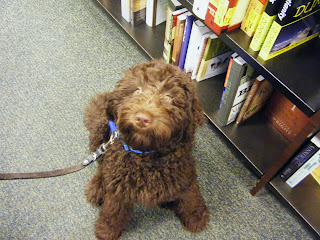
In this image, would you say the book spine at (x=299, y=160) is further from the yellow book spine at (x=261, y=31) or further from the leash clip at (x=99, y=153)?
the leash clip at (x=99, y=153)

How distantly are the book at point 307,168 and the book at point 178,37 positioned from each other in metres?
0.75

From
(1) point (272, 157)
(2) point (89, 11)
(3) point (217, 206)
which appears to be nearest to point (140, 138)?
(3) point (217, 206)

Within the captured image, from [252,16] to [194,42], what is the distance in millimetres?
386

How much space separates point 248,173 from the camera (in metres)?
1.44

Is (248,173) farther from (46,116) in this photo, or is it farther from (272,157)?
(46,116)

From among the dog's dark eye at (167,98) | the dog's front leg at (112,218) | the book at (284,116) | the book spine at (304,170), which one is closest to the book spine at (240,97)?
the book at (284,116)

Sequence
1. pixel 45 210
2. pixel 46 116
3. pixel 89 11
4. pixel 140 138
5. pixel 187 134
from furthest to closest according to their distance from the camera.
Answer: pixel 89 11, pixel 46 116, pixel 45 210, pixel 187 134, pixel 140 138

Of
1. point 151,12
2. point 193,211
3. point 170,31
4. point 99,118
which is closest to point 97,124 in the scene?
point 99,118

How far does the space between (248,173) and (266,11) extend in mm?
777

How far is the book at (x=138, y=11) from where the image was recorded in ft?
5.43

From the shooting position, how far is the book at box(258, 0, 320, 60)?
89 centimetres

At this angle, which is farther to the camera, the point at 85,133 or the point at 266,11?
the point at 85,133

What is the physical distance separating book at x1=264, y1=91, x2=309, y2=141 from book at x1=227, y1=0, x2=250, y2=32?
431mm

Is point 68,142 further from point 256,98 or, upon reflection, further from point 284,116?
point 284,116
